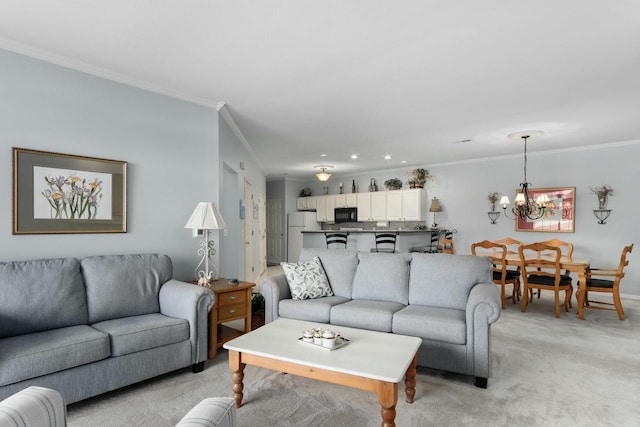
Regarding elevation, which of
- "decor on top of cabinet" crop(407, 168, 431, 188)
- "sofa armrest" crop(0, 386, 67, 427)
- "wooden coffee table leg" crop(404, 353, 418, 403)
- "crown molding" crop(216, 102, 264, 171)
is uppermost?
"crown molding" crop(216, 102, 264, 171)

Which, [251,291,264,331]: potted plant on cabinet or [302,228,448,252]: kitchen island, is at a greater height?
[302,228,448,252]: kitchen island

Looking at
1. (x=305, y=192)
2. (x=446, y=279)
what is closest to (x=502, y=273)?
(x=446, y=279)

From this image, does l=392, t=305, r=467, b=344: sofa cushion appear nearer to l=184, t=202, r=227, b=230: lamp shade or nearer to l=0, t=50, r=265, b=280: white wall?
l=184, t=202, r=227, b=230: lamp shade

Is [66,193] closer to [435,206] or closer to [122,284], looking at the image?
[122,284]

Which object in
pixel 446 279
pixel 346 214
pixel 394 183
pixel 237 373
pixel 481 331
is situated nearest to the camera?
pixel 237 373

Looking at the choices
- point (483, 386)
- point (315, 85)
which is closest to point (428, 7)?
point (315, 85)

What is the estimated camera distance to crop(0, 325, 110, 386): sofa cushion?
80.1 inches

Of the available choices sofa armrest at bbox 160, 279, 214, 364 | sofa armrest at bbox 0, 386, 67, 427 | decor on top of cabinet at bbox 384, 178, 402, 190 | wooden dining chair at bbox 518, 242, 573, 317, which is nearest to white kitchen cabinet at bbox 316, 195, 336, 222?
decor on top of cabinet at bbox 384, 178, 402, 190

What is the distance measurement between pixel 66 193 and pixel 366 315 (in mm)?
2731

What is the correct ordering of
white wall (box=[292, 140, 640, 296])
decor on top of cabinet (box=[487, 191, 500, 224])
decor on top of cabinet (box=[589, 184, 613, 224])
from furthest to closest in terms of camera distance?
decor on top of cabinet (box=[487, 191, 500, 224])
decor on top of cabinet (box=[589, 184, 613, 224])
white wall (box=[292, 140, 640, 296])

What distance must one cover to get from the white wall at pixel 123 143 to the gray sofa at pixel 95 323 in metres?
0.37

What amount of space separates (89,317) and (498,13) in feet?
11.7

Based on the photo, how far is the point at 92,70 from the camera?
3109 millimetres

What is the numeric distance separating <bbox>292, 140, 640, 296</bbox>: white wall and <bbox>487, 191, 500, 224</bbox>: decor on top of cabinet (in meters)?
0.09
